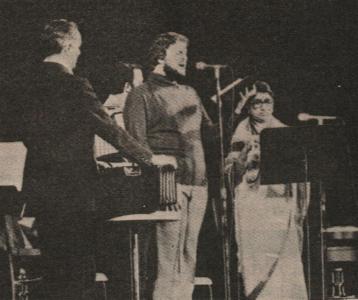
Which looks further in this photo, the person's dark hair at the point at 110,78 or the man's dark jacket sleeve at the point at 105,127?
the person's dark hair at the point at 110,78

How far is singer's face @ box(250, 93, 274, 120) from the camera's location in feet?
15.0

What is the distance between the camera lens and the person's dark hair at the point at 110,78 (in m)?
4.49

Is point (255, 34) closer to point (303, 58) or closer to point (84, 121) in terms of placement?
point (303, 58)

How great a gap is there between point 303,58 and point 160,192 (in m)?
2.34

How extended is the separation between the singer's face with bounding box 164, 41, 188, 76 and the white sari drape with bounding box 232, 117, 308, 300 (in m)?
1.03

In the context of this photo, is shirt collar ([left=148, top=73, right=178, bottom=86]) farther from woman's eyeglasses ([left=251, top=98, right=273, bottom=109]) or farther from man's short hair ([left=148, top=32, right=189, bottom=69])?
woman's eyeglasses ([left=251, top=98, right=273, bottom=109])

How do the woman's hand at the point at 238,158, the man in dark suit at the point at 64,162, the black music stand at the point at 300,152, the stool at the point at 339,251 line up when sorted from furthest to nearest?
the woman's hand at the point at 238,158, the stool at the point at 339,251, the black music stand at the point at 300,152, the man in dark suit at the point at 64,162

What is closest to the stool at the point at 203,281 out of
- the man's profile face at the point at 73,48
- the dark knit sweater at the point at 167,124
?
the dark knit sweater at the point at 167,124

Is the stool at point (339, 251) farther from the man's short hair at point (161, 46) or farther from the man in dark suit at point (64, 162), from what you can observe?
the man in dark suit at point (64, 162)

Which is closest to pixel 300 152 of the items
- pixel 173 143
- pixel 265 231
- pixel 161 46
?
pixel 173 143

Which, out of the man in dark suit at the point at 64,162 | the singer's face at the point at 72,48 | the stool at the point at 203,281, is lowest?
the stool at the point at 203,281

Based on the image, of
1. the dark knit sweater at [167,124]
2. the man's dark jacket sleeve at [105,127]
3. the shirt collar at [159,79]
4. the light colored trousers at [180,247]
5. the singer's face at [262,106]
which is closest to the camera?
the man's dark jacket sleeve at [105,127]

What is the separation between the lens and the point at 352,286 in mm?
4613

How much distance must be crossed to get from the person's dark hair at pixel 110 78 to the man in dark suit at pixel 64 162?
1.41m
